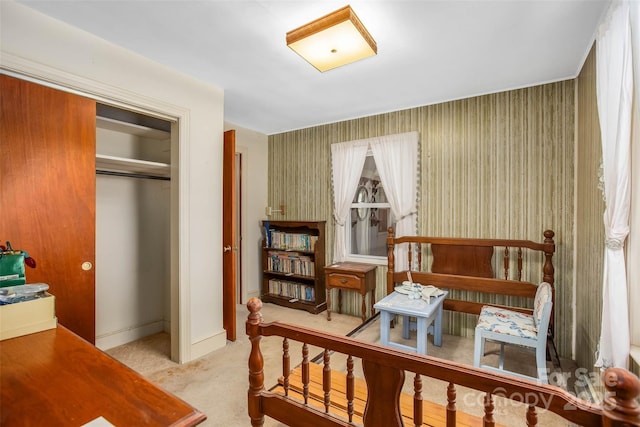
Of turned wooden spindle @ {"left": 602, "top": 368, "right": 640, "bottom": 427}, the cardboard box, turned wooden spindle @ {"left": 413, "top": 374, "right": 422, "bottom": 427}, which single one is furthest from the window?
the cardboard box

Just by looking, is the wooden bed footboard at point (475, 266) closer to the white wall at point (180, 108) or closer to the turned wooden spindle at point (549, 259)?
the turned wooden spindle at point (549, 259)

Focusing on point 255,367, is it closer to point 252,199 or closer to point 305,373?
point 305,373

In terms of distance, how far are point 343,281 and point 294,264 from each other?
2.85 ft

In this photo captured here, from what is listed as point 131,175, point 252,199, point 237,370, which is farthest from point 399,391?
point 252,199

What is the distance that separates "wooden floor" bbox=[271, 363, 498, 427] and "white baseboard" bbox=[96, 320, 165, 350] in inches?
78.3

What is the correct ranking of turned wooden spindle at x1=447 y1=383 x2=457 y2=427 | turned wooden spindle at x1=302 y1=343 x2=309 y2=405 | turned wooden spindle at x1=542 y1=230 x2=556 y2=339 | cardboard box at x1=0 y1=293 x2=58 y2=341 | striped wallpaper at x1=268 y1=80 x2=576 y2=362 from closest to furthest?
turned wooden spindle at x1=447 y1=383 x2=457 y2=427 → cardboard box at x1=0 y1=293 x2=58 y2=341 → turned wooden spindle at x1=302 y1=343 x2=309 y2=405 → turned wooden spindle at x1=542 y1=230 x2=556 y2=339 → striped wallpaper at x1=268 y1=80 x2=576 y2=362

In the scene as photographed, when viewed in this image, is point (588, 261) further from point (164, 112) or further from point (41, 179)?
point (41, 179)

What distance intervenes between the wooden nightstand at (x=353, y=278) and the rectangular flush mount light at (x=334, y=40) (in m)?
2.18

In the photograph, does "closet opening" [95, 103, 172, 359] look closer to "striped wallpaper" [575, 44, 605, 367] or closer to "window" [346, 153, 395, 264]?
"window" [346, 153, 395, 264]

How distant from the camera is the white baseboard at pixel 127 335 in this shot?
9.17ft

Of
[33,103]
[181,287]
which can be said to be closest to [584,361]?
[181,287]

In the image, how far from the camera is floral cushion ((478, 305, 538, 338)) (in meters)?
2.19

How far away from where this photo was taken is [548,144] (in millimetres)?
2740

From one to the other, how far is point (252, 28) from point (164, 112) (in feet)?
3.39
